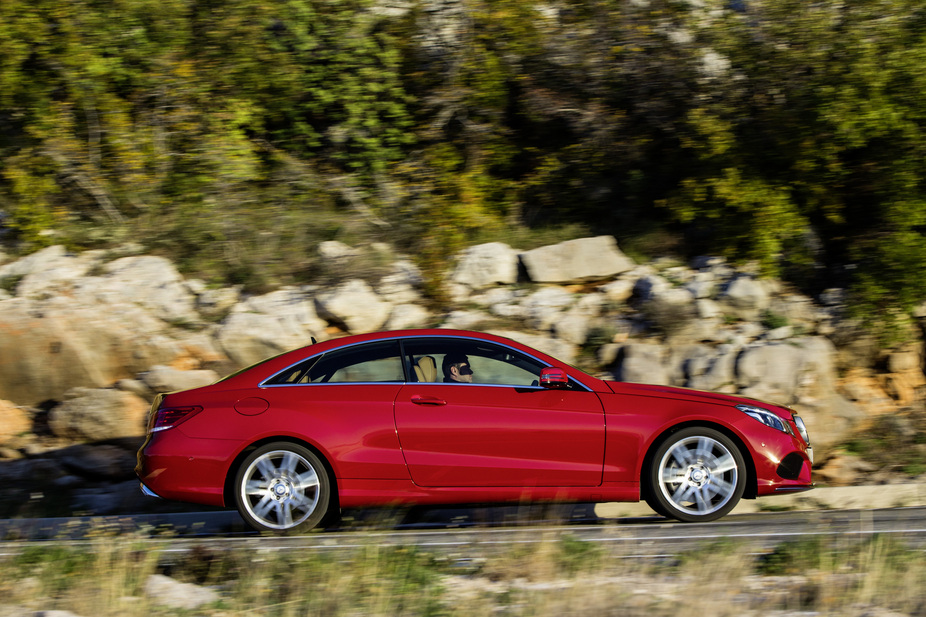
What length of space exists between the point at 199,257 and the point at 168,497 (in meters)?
6.17

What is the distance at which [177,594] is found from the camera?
4473 millimetres

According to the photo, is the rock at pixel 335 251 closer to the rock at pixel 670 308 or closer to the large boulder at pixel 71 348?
the large boulder at pixel 71 348

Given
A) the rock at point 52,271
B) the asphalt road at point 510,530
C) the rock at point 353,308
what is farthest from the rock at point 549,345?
the rock at point 52,271

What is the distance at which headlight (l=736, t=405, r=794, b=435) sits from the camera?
620 cm

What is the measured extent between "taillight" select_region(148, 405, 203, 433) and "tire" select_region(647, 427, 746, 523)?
3.26m

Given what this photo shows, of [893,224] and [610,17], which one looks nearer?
[893,224]

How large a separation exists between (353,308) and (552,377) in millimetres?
4930

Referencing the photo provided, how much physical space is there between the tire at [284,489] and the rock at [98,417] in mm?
3525

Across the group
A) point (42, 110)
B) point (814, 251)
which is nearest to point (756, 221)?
point (814, 251)

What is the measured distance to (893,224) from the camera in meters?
10.1

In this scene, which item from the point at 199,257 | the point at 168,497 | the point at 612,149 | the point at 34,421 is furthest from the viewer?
the point at 612,149

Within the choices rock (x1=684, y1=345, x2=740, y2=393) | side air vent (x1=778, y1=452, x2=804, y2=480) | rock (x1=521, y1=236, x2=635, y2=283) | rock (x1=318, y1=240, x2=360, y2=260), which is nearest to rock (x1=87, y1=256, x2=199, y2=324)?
rock (x1=318, y1=240, x2=360, y2=260)

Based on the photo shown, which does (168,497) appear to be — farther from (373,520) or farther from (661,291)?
(661,291)

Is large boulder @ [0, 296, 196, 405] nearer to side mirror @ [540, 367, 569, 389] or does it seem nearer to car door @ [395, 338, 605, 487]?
car door @ [395, 338, 605, 487]
